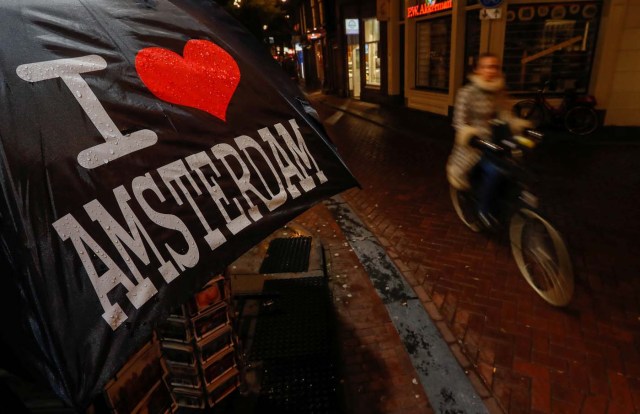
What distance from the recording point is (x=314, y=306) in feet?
12.2

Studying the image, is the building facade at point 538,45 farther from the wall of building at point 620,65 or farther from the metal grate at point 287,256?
the metal grate at point 287,256

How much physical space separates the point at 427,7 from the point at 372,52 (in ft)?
15.2

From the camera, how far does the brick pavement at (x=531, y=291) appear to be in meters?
2.89

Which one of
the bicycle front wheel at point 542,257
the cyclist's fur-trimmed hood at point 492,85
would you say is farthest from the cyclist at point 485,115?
the bicycle front wheel at point 542,257

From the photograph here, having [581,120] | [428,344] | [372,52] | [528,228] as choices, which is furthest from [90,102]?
[372,52]

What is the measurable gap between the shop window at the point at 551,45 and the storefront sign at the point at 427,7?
2143mm

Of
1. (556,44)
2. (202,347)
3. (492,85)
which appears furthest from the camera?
(556,44)

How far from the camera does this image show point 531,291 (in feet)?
12.8

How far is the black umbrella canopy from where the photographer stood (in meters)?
1.05

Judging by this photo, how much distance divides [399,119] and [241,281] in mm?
10316

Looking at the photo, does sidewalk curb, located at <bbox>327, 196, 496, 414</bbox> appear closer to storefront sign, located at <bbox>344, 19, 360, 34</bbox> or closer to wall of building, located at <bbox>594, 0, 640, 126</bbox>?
wall of building, located at <bbox>594, 0, 640, 126</bbox>

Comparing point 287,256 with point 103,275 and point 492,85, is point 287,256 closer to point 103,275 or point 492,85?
point 492,85

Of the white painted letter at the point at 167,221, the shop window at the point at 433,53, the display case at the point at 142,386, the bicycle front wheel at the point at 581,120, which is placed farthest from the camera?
the shop window at the point at 433,53

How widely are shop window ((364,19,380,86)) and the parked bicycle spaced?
7809 millimetres
